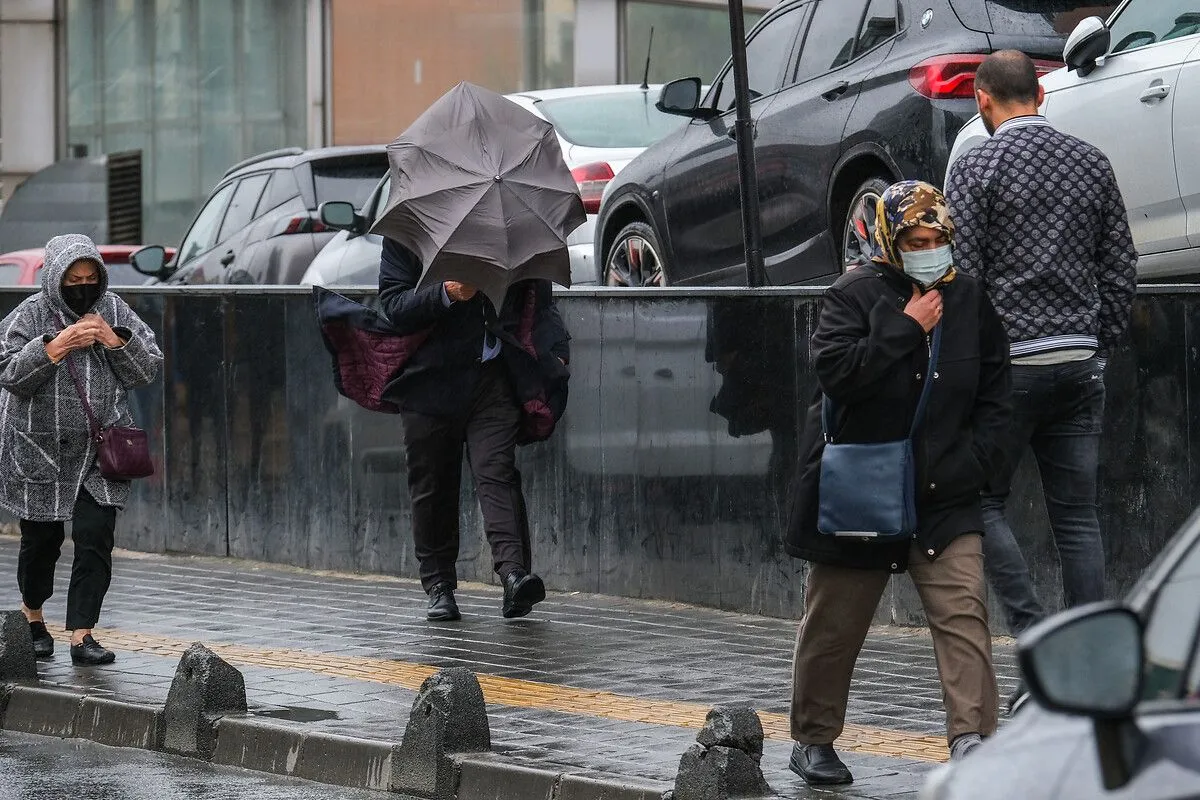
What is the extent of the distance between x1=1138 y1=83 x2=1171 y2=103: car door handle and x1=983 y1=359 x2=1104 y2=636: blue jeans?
5.64ft

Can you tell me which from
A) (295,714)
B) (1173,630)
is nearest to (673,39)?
(295,714)

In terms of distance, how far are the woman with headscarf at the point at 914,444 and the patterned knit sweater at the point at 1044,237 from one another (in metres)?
0.71

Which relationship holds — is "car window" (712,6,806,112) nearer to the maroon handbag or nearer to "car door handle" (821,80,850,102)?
"car door handle" (821,80,850,102)

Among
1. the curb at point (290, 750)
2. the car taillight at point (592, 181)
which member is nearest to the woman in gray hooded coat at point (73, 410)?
the curb at point (290, 750)

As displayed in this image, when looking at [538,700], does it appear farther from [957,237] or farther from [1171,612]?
[1171,612]

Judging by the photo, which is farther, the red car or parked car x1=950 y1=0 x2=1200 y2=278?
the red car

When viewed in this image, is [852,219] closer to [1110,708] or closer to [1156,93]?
[1156,93]

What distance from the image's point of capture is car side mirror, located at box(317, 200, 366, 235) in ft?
45.5

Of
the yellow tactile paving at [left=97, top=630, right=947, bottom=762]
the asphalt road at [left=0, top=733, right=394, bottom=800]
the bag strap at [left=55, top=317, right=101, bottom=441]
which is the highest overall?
the bag strap at [left=55, top=317, right=101, bottom=441]

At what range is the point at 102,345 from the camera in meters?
8.85

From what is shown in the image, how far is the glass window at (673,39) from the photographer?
95.1 feet

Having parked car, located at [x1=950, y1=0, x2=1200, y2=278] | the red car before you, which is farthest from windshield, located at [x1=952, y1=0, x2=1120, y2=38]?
the red car

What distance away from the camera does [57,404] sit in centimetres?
888

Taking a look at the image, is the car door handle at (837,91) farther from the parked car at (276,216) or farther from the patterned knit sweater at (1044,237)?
the parked car at (276,216)
